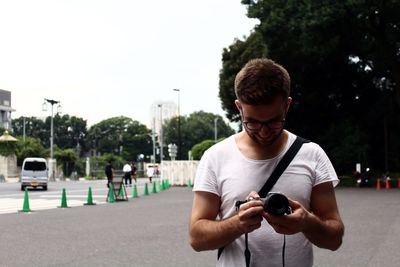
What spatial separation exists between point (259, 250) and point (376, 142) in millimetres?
40703

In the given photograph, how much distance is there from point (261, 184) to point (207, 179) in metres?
0.23

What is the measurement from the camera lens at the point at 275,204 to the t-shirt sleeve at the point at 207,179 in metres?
0.40

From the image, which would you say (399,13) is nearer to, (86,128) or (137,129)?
(137,129)

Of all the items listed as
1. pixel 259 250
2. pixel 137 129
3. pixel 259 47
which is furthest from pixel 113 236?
pixel 137 129

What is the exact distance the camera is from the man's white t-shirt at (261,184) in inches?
95.7

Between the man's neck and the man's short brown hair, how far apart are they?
0.20 metres

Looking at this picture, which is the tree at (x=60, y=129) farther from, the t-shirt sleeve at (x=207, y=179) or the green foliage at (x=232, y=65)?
the t-shirt sleeve at (x=207, y=179)

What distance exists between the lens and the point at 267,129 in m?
2.38

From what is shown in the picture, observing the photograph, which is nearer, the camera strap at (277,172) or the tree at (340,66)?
the camera strap at (277,172)

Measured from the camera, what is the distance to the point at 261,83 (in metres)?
2.36

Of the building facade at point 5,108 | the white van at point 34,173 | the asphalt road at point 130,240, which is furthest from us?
the building facade at point 5,108

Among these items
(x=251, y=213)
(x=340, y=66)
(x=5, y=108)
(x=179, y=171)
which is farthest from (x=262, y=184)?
(x=5, y=108)

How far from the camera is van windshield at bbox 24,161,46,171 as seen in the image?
35.0 meters

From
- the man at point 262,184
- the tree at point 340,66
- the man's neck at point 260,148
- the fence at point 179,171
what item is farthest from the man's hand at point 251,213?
the fence at point 179,171
